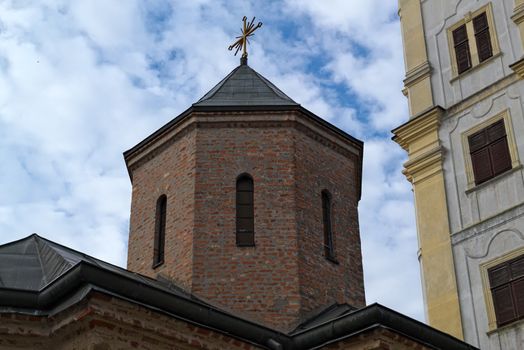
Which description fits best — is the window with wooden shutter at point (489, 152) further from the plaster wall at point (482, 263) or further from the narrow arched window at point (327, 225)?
the narrow arched window at point (327, 225)

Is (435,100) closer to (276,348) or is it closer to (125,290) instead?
(276,348)

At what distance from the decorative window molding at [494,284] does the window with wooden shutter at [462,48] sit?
4.73 meters

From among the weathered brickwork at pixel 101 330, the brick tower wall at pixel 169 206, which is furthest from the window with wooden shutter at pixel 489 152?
the weathered brickwork at pixel 101 330

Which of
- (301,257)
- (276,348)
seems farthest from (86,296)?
(301,257)

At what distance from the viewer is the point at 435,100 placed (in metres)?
18.8

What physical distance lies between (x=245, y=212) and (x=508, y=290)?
5381mm

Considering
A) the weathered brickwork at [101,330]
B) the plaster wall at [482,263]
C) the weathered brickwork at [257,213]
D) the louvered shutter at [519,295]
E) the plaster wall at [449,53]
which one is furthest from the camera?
the plaster wall at [449,53]

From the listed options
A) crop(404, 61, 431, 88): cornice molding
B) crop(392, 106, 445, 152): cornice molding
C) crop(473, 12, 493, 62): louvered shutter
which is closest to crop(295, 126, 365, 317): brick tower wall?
crop(392, 106, 445, 152): cornice molding

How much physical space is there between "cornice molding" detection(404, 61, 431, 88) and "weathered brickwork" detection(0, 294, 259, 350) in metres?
9.61

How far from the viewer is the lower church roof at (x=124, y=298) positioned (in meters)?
11.5

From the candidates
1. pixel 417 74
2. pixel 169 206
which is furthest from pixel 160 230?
pixel 417 74

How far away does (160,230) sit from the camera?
59.1ft

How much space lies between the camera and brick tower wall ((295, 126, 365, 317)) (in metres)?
16.7

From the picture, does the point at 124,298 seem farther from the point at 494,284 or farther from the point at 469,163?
the point at 469,163
